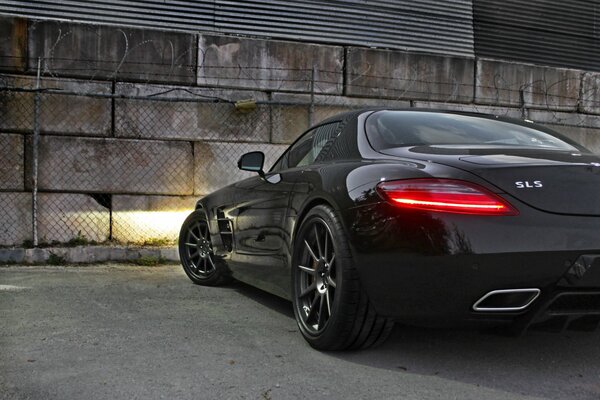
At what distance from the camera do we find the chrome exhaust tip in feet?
7.89

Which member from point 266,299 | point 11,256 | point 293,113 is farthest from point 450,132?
point 11,256

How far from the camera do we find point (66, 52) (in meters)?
6.72

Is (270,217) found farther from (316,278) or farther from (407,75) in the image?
(407,75)

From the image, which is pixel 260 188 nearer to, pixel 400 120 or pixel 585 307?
pixel 400 120

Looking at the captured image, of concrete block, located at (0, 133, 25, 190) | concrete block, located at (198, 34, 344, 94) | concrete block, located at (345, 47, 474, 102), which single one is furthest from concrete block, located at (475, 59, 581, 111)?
concrete block, located at (0, 133, 25, 190)

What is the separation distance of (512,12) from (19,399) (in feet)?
32.3

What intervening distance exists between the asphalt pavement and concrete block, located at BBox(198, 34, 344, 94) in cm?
376

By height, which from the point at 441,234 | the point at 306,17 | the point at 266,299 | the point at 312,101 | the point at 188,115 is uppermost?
the point at 306,17

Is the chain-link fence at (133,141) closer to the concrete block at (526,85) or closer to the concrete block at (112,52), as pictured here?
the concrete block at (112,52)

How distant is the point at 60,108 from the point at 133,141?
876 mm

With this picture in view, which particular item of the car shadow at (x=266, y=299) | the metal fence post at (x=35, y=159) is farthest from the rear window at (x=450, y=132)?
the metal fence post at (x=35, y=159)

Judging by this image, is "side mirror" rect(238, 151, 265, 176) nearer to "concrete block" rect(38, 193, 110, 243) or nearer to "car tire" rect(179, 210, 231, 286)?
"car tire" rect(179, 210, 231, 286)

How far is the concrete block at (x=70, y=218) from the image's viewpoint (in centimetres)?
655

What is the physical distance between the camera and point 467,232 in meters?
2.39
